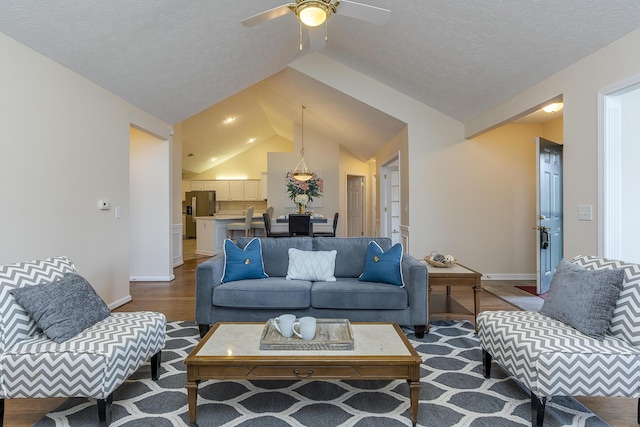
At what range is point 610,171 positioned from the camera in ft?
9.12

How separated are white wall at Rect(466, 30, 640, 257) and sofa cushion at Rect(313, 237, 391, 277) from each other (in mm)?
1641

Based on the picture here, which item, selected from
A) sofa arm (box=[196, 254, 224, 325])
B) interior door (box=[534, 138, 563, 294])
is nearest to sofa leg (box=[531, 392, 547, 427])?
sofa arm (box=[196, 254, 224, 325])

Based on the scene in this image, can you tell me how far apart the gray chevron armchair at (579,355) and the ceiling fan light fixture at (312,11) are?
2.27 meters

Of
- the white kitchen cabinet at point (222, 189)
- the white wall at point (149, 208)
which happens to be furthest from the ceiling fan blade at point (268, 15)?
the white kitchen cabinet at point (222, 189)

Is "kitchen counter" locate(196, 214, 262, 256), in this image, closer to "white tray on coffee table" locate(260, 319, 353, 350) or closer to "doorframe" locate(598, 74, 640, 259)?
"white tray on coffee table" locate(260, 319, 353, 350)

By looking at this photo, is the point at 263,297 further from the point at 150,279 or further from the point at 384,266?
the point at 150,279

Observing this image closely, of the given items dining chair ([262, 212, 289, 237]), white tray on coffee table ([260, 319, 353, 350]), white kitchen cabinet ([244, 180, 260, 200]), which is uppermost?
white kitchen cabinet ([244, 180, 260, 200])

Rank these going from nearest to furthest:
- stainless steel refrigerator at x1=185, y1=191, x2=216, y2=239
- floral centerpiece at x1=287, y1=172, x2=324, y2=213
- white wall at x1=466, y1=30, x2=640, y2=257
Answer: white wall at x1=466, y1=30, x2=640, y2=257, floral centerpiece at x1=287, y1=172, x2=324, y2=213, stainless steel refrigerator at x1=185, y1=191, x2=216, y2=239

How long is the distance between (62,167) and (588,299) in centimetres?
406

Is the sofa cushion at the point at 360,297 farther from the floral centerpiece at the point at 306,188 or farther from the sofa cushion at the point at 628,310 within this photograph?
the floral centerpiece at the point at 306,188

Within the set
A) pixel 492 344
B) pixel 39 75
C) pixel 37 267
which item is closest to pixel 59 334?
pixel 37 267

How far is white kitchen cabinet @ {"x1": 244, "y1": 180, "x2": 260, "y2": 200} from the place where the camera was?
11883mm

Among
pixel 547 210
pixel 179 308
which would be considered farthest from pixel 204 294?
pixel 547 210

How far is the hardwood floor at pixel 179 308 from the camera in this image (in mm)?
1934
